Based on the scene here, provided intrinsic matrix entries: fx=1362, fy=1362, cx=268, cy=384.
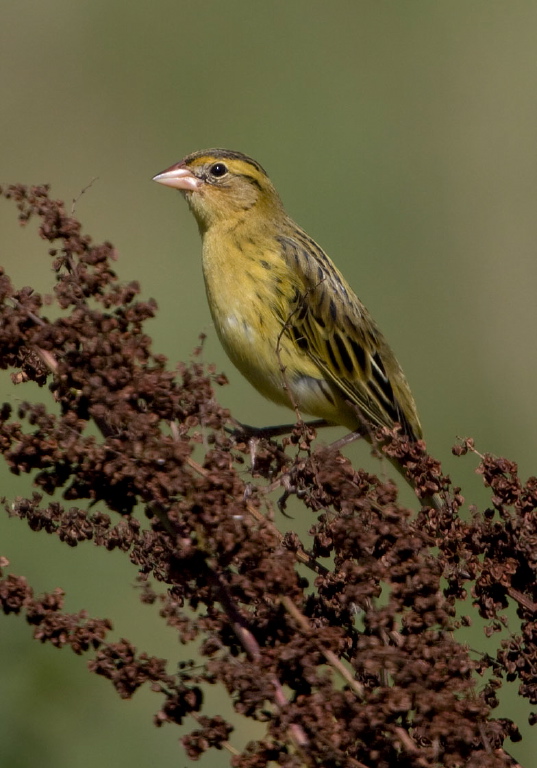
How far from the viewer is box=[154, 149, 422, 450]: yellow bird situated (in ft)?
16.7

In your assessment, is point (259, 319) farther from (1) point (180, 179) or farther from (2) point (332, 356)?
(1) point (180, 179)

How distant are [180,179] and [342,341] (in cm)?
97

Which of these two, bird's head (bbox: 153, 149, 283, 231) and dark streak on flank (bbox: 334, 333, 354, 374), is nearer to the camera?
dark streak on flank (bbox: 334, 333, 354, 374)

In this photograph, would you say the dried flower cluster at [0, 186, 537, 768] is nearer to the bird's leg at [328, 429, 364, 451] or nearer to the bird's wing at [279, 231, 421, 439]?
the bird's leg at [328, 429, 364, 451]

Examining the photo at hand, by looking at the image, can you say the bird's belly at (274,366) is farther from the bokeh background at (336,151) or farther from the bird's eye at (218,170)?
the bokeh background at (336,151)

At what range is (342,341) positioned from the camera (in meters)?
5.39

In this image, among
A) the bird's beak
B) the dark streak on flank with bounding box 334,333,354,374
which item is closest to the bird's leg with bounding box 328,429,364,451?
the dark streak on flank with bounding box 334,333,354,374

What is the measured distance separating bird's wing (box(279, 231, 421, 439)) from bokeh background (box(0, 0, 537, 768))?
5.04ft

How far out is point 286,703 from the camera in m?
2.36

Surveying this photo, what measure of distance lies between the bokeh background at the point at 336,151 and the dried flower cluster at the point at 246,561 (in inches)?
140

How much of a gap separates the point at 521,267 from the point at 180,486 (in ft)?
22.6

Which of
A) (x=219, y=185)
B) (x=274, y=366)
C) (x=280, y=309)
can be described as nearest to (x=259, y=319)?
(x=280, y=309)

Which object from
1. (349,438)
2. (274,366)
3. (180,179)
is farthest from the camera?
(180,179)

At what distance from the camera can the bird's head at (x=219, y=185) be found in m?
5.63
